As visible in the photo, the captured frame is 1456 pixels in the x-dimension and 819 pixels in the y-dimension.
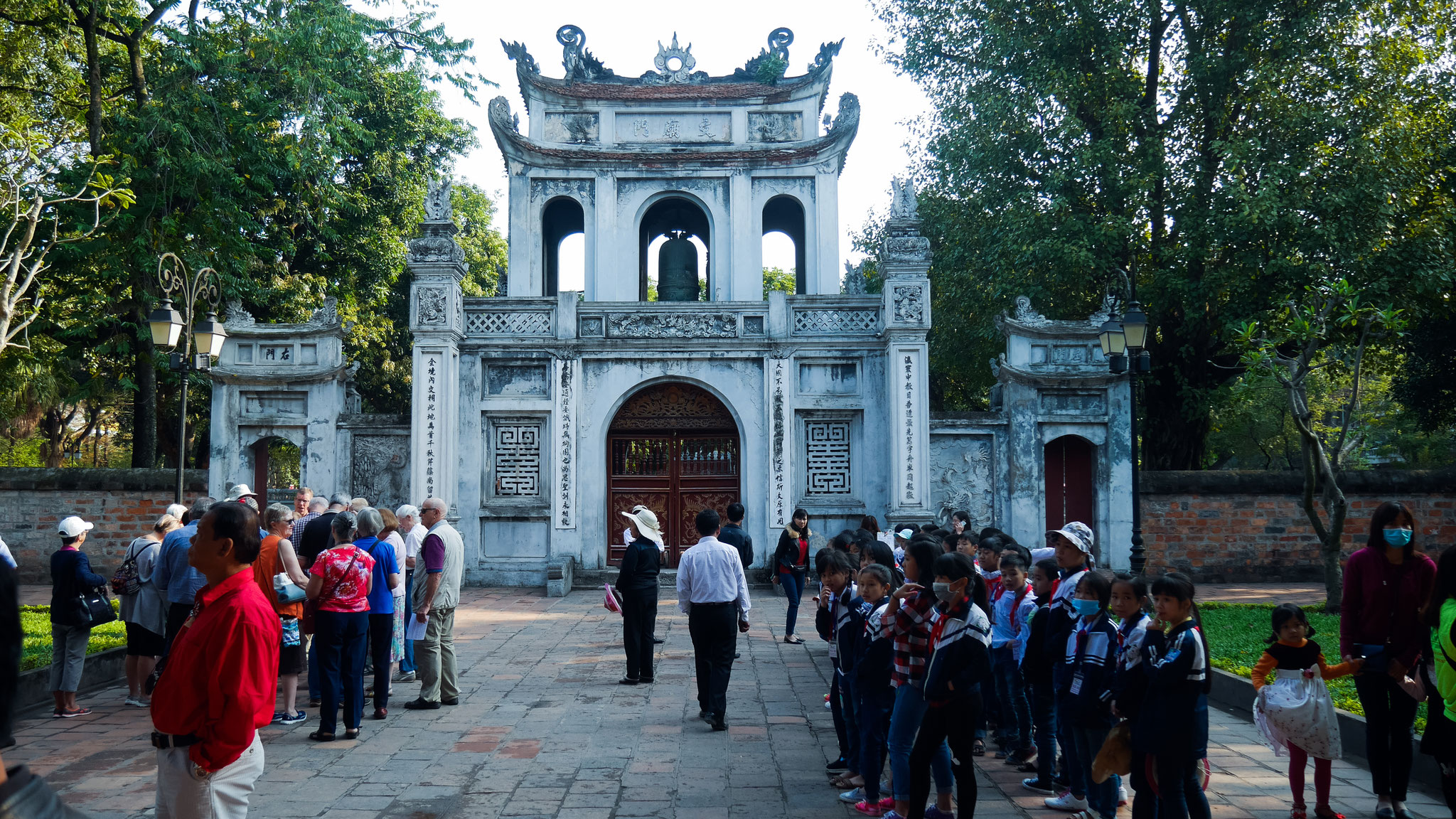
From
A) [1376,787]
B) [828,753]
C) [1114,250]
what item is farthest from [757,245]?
[1376,787]

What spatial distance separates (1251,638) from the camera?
34.0ft

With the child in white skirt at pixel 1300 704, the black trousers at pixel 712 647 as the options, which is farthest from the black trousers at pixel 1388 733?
the black trousers at pixel 712 647

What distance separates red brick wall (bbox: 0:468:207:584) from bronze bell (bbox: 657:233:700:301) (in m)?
8.23

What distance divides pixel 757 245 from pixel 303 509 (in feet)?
32.5

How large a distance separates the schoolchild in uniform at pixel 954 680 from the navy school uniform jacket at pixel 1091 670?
68 centimetres

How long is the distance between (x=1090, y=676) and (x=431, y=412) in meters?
12.1

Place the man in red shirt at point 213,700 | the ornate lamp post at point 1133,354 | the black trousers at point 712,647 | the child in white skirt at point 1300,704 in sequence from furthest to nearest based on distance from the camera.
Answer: the ornate lamp post at point 1133,354 < the black trousers at point 712,647 < the child in white skirt at point 1300,704 < the man in red shirt at point 213,700

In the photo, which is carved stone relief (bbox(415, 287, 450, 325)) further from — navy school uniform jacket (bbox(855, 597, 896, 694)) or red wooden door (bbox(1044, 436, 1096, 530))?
navy school uniform jacket (bbox(855, 597, 896, 694))

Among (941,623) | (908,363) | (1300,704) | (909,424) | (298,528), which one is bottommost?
(1300,704)

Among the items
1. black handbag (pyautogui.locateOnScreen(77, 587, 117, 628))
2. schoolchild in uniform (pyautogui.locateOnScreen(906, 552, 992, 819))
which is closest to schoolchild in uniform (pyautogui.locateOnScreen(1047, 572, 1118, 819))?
schoolchild in uniform (pyautogui.locateOnScreen(906, 552, 992, 819))

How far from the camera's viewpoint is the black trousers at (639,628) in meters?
8.66

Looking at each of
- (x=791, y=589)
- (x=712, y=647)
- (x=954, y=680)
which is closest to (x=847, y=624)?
(x=954, y=680)

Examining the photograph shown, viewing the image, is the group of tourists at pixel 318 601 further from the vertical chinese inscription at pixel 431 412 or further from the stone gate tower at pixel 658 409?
the stone gate tower at pixel 658 409

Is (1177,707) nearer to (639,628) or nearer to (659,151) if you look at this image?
(639,628)
